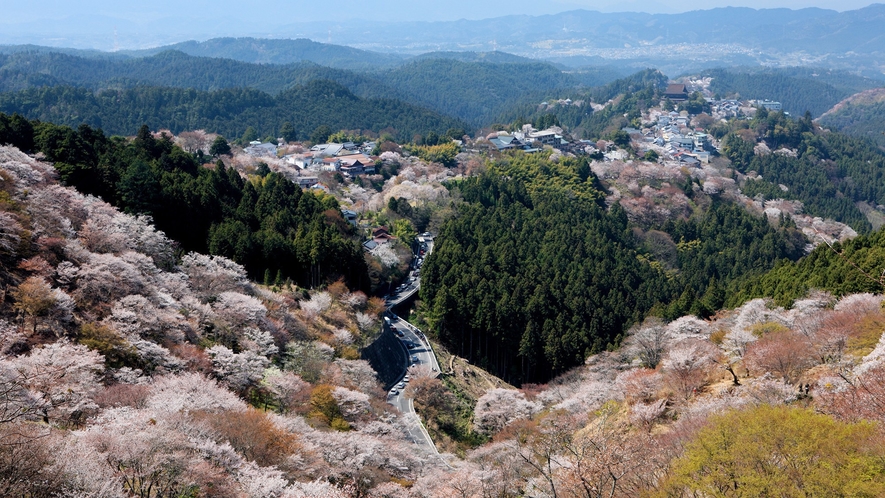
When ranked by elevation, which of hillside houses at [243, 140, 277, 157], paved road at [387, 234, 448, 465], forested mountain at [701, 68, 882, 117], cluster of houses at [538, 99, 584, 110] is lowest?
forested mountain at [701, 68, 882, 117]

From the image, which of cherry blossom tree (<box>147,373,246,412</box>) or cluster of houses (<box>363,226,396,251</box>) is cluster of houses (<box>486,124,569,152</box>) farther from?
cherry blossom tree (<box>147,373,246,412</box>)

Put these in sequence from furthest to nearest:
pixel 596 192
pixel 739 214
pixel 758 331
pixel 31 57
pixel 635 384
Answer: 1. pixel 31 57
2. pixel 596 192
3. pixel 739 214
4. pixel 758 331
5. pixel 635 384

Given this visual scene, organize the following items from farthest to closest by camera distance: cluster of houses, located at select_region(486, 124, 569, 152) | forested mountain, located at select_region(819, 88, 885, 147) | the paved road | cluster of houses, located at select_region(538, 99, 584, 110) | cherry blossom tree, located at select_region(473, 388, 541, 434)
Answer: forested mountain, located at select_region(819, 88, 885, 147) → cluster of houses, located at select_region(538, 99, 584, 110) → cluster of houses, located at select_region(486, 124, 569, 152) → cherry blossom tree, located at select_region(473, 388, 541, 434) → the paved road

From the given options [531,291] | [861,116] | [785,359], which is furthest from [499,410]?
[861,116]

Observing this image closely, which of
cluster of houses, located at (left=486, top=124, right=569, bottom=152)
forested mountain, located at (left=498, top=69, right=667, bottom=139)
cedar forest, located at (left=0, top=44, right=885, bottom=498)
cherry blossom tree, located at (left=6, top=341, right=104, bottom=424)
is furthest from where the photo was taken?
forested mountain, located at (left=498, top=69, right=667, bottom=139)

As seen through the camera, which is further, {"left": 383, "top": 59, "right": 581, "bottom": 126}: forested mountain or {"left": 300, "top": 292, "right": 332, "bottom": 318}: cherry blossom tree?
{"left": 383, "top": 59, "right": 581, "bottom": 126}: forested mountain

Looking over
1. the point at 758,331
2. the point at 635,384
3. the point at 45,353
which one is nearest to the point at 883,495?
the point at 635,384

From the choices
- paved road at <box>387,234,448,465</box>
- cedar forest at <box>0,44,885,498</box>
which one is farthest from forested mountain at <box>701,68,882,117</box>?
paved road at <box>387,234,448,465</box>

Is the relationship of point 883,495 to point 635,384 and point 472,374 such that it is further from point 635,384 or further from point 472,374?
point 472,374
